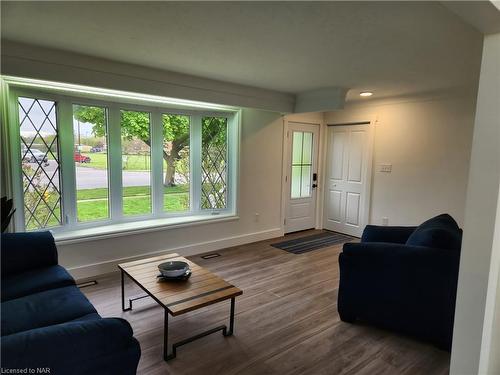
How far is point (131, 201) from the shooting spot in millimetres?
3859

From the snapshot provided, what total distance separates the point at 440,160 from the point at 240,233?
294 cm

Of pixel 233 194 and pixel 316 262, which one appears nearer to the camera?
pixel 316 262

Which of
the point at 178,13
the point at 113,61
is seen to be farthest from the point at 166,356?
the point at 113,61

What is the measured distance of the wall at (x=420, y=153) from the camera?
12.9ft

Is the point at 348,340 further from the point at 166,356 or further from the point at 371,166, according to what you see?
the point at 371,166

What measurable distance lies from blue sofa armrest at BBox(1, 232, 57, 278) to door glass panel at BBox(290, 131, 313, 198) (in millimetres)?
3680

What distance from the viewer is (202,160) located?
434 cm

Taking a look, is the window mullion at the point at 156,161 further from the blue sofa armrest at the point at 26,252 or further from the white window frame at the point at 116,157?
the blue sofa armrest at the point at 26,252

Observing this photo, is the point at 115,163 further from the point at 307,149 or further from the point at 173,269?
the point at 307,149

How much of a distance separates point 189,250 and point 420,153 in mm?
3459


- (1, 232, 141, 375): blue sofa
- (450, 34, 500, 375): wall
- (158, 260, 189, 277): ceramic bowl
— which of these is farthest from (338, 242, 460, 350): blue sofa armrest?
(1, 232, 141, 375): blue sofa

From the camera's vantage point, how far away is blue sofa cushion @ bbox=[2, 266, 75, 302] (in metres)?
2.06

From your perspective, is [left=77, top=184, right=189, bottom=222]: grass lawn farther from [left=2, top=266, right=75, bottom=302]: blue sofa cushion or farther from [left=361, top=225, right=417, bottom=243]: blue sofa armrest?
[left=361, top=225, right=417, bottom=243]: blue sofa armrest

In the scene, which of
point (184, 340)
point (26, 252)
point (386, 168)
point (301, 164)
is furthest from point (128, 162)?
point (386, 168)
